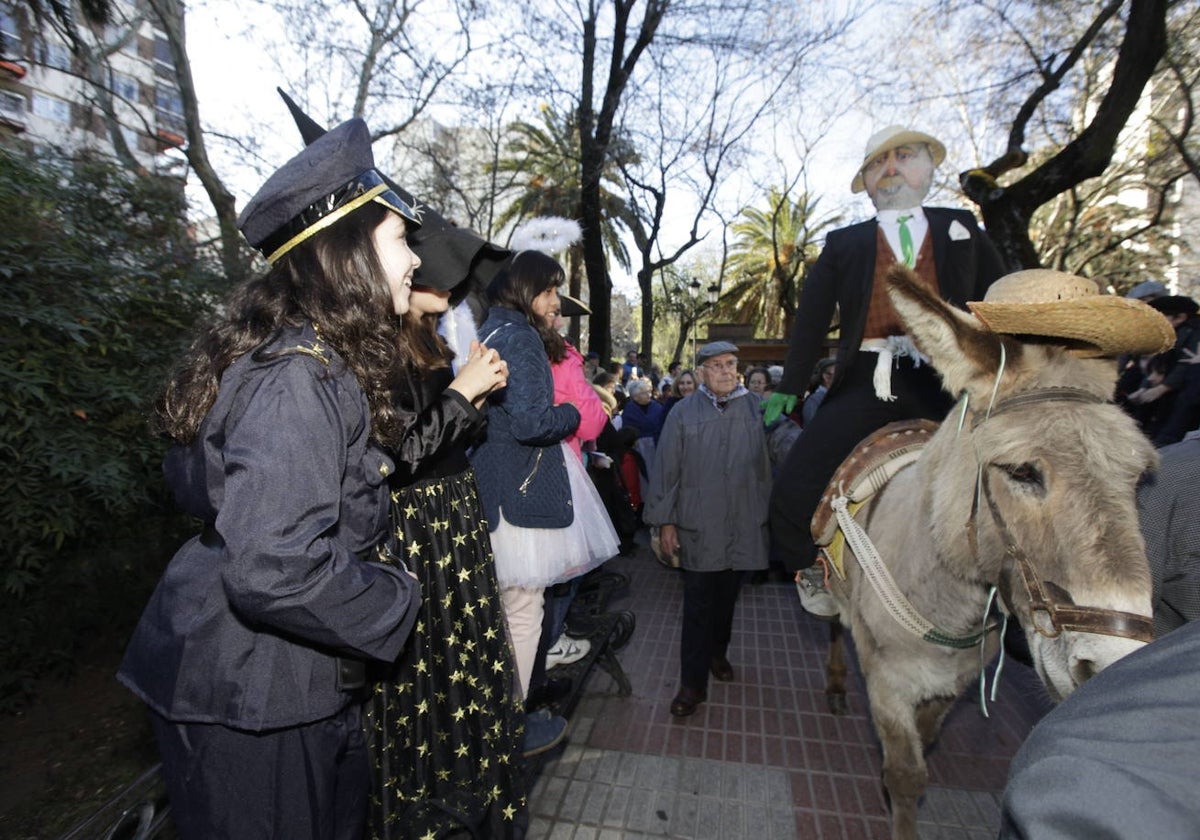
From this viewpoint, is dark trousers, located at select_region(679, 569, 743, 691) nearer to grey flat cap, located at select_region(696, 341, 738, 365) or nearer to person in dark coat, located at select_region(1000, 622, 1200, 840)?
grey flat cap, located at select_region(696, 341, 738, 365)

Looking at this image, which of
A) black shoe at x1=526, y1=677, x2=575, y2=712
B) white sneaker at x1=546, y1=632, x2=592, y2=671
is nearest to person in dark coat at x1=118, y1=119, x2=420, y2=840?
black shoe at x1=526, y1=677, x2=575, y2=712

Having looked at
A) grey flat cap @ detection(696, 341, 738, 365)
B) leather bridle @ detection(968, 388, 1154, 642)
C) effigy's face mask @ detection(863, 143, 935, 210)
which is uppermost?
effigy's face mask @ detection(863, 143, 935, 210)

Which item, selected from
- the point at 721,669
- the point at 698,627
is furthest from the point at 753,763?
the point at 721,669

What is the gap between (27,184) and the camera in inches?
135

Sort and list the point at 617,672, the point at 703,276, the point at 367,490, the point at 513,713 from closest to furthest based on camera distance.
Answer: the point at 367,490
the point at 513,713
the point at 617,672
the point at 703,276

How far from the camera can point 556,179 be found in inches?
660

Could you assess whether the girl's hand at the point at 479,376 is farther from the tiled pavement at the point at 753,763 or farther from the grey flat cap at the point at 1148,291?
the grey flat cap at the point at 1148,291

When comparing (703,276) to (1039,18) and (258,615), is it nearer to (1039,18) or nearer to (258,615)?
(1039,18)

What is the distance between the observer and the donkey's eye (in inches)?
62.3

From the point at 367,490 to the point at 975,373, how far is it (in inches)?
71.3

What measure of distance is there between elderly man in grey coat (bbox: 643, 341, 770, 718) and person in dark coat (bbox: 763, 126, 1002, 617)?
2.62 feet

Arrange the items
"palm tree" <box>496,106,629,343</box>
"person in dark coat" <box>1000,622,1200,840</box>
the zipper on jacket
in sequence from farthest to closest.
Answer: "palm tree" <box>496,106,629,343</box>, the zipper on jacket, "person in dark coat" <box>1000,622,1200,840</box>

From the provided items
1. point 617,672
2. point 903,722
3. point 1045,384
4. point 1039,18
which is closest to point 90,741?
point 617,672

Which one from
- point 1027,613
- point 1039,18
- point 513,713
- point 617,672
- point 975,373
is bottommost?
point 617,672
